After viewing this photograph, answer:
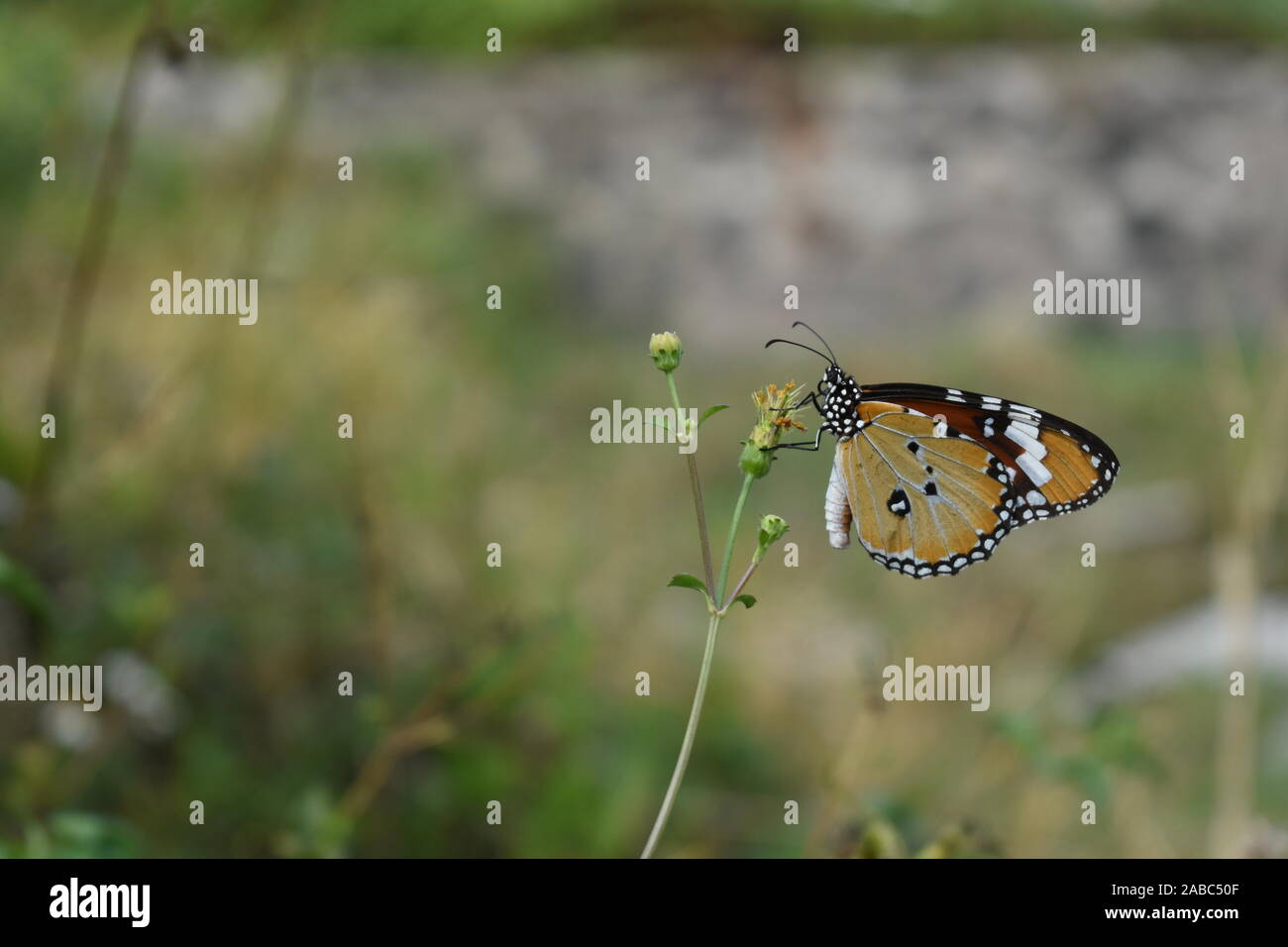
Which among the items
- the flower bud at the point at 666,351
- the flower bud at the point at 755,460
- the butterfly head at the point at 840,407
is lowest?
the flower bud at the point at 755,460

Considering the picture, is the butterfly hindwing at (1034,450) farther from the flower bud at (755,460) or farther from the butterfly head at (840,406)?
the flower bud at (755,460)

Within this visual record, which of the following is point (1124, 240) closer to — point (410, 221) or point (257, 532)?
point (410, 221)

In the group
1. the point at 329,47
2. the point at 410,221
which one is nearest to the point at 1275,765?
the point at 410,221

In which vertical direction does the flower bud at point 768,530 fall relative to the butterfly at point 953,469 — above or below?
below

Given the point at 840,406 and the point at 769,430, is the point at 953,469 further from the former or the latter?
the point at 769,430

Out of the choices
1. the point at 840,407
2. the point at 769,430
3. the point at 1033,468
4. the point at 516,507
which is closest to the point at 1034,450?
the point at 1033,468

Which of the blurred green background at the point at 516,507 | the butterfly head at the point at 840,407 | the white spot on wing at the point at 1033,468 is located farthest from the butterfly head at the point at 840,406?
the blurred green background at the point at 516,507

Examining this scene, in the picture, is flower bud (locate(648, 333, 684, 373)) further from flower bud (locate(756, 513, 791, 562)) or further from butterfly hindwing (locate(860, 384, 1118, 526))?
butterfly hindwing (locate(860, 384, 1118, 526))
